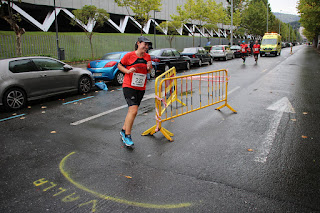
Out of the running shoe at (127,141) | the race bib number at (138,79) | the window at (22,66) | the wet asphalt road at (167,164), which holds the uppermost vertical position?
the window at (22,66)

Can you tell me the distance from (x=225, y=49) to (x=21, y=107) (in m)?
25.5

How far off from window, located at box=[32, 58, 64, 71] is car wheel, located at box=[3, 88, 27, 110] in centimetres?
112

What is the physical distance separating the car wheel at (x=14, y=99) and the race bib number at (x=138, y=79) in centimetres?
485

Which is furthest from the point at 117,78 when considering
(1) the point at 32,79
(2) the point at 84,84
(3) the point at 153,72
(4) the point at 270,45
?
(4) the point at 270,45

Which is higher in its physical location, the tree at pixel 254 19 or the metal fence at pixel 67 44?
the tree at pixel 254 19

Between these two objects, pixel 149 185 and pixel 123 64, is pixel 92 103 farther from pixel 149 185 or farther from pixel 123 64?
pixel 149 185

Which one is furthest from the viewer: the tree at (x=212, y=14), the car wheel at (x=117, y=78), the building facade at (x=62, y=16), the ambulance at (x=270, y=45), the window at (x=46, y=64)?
the tree at (x=212, y=14)

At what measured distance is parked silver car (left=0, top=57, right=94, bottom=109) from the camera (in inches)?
308

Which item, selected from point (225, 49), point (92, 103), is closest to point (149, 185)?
point (92, 103)

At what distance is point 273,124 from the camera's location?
6.17 meters

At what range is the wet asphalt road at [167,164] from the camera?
3.14m

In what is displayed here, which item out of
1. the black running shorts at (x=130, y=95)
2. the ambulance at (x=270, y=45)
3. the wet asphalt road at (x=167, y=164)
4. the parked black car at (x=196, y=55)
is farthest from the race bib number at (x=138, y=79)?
the ambulance at (x=270, y=45)

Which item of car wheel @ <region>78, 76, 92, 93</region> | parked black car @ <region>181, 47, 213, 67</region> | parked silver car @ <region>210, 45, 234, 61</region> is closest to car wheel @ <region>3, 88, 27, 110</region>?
car wheel @ <region>78, 76, 92, 93</region>

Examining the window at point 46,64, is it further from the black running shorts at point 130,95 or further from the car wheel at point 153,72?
the car wheel at point 153,72
